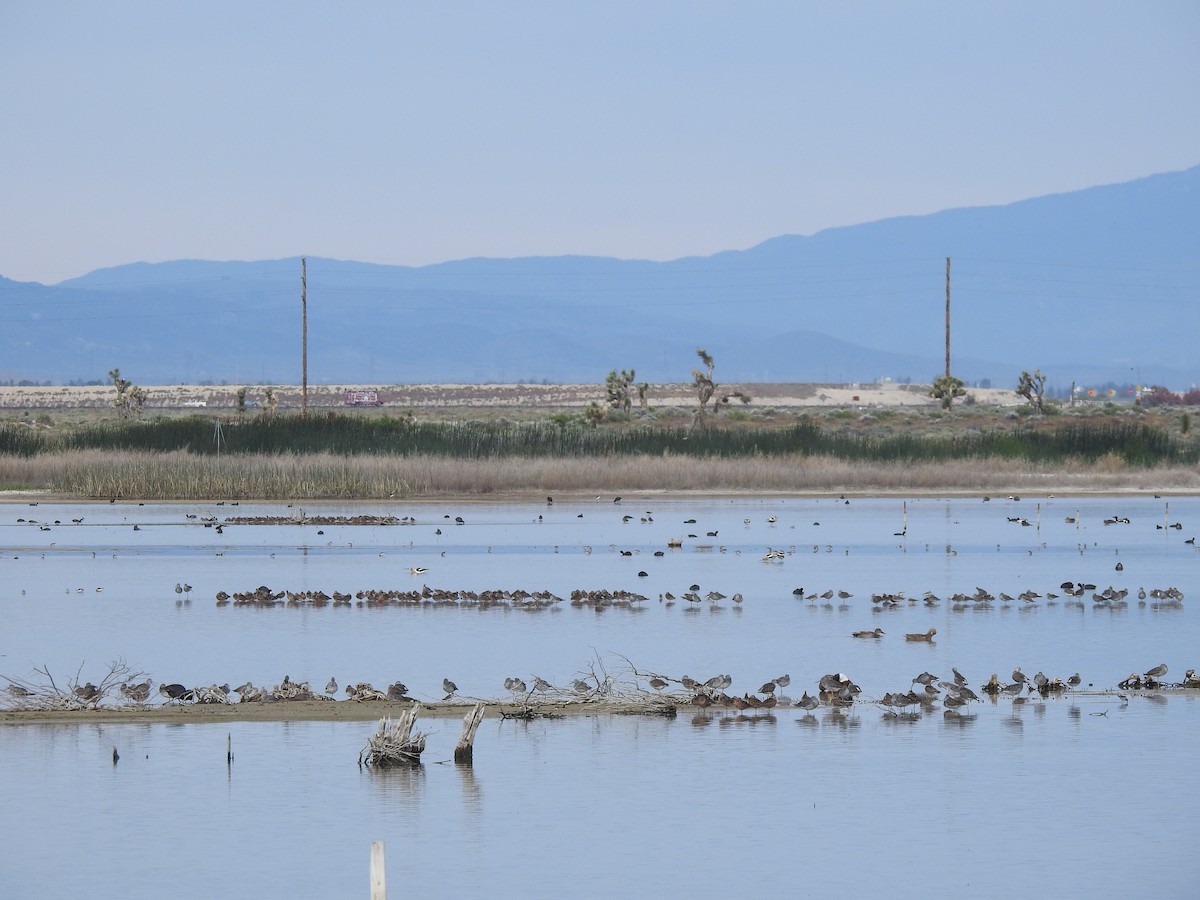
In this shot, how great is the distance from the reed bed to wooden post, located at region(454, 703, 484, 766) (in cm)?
3397

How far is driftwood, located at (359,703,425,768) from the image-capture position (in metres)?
13.8

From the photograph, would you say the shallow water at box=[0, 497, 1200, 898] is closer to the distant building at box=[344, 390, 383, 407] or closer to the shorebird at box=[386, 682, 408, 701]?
the shorebird at box=[386, 682, 408, 701]

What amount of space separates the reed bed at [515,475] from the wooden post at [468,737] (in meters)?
34.0

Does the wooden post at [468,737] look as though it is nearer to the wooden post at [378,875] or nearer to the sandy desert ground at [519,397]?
the wooden post at [378,875]

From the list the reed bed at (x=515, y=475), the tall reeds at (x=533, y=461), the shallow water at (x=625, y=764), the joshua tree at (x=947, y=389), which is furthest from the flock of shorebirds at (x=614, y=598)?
the joshua tree at (x=947, y=389)

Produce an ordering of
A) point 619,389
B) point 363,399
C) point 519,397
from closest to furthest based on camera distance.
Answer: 1. point 619,389
2. point 363,399
3. point 519,397

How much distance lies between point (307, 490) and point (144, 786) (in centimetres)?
3479

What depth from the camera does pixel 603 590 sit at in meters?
25.7

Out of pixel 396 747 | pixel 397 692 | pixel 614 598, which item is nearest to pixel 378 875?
pixel 396 747

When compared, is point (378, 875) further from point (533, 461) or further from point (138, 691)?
point (533, 461)

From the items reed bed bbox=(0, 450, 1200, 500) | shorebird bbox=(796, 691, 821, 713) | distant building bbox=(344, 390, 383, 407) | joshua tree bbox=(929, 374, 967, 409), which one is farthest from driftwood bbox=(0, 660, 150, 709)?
distant building bbox=(344, 390, 383, 407)

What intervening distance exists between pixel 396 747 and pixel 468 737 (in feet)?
1.82

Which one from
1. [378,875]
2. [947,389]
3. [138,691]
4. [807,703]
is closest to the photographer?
[378,875]

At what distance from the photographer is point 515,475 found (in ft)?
165
